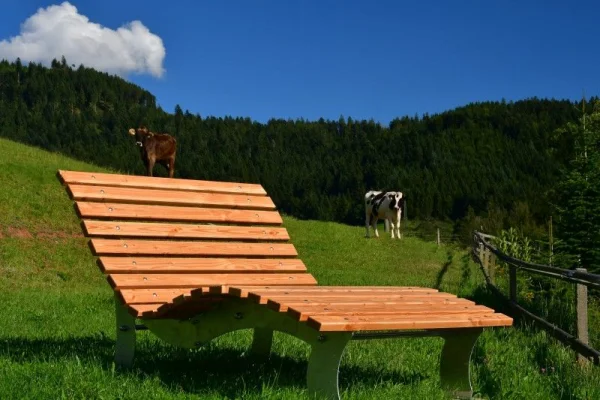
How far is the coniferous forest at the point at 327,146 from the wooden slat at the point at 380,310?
108 m

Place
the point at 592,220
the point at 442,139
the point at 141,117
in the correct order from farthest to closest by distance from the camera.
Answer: the point at 141,117 → the point at 442,139 → the point at 592,220

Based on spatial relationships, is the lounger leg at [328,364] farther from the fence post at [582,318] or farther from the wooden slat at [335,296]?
the fence post at [582,318]

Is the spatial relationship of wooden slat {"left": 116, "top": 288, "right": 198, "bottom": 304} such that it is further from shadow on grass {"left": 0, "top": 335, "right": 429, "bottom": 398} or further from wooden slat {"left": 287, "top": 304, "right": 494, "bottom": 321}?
wooden slat {"left": 287, "top": 304, "right": 494, "bottom": 321}

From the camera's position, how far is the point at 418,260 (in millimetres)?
22266

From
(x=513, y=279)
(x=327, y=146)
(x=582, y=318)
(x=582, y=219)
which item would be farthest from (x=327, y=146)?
(x=582, y=318)

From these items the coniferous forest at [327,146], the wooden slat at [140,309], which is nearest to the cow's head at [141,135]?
the wooden slat at [140,309]

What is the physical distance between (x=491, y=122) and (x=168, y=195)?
172013 millimetres

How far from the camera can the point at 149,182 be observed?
6133 millimetres

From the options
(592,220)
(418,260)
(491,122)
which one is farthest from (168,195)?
(491,122)

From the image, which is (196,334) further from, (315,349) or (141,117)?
(141,117)

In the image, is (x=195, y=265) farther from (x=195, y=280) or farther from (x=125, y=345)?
(x=125, y=345)

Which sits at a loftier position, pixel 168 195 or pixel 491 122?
pixel 491 122

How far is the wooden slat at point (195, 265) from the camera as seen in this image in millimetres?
5336

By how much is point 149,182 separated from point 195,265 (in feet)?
2.93
